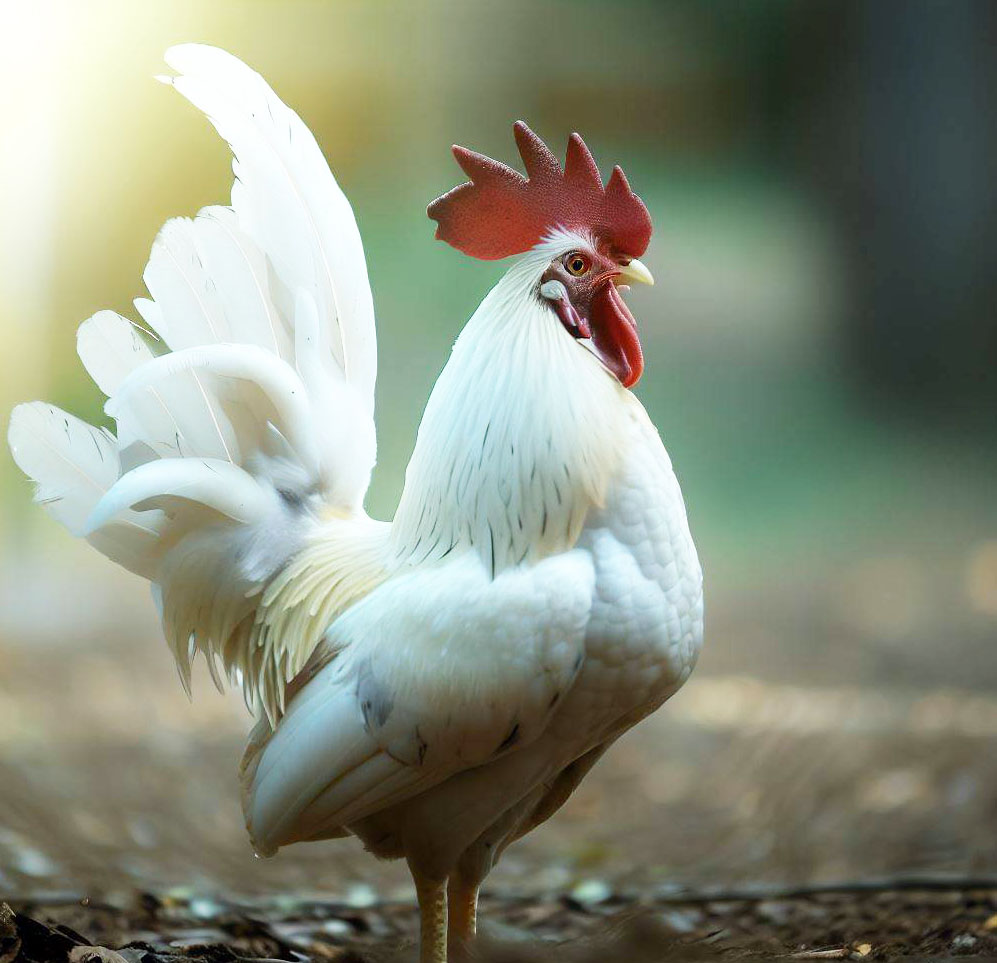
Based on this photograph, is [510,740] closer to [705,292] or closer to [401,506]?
[401,506]

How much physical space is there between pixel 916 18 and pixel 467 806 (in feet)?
9.04

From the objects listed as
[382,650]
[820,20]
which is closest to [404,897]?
[382,650]

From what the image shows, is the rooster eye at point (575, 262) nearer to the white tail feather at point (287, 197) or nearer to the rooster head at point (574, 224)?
the rooster head at point (574, 224)

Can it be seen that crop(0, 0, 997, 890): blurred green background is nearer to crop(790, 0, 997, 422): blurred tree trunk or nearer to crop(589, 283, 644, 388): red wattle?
crop(790, 0, 997, 422): blurred tree trunk

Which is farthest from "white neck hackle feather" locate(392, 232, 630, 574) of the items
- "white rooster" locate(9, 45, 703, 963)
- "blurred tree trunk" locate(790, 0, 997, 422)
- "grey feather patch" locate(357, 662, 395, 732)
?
"blurred tree trunk" locate(790, 0, 997, 422)

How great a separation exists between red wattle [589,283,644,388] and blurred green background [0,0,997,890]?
5.43 feet

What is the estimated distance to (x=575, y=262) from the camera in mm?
1345

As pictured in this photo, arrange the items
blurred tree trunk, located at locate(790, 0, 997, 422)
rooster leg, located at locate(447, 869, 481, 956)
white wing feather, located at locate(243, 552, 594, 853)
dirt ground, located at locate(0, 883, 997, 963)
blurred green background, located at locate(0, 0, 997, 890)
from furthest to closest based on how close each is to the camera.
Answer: blurred tree trunk, located at locate(790, 0, 997, 422) → blurred green background, located at locate(0, 0, 997, 890) → dirt ground, located at locate(0, 883, 997, 963) → rooster leg, located at locate(447, 869, 481, 956) → white wing feather, located at locate(243, 552, 594, 853)

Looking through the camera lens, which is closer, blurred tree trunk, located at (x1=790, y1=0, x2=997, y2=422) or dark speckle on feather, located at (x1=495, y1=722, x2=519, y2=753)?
dark speckle on feather, located at (x1=495, y1=722, x2=519, y2=753)

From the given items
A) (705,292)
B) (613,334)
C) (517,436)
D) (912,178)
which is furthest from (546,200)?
(912,178)

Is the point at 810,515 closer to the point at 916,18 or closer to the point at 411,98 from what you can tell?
the point at 916,18

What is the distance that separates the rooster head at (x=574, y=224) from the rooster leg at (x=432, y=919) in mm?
676

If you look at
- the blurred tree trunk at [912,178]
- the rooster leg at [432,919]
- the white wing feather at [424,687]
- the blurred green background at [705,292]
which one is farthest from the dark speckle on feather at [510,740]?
the blurred tree trunk at [912,178]

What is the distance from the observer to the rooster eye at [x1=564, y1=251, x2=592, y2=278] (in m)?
1.34
